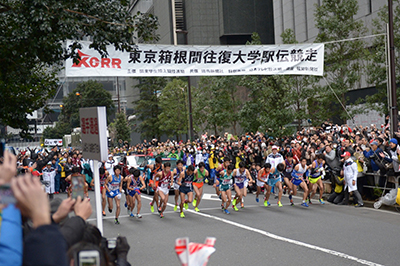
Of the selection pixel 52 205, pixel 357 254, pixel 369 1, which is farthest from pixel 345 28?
pixel 52 205

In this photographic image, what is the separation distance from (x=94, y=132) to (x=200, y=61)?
8.51 metres

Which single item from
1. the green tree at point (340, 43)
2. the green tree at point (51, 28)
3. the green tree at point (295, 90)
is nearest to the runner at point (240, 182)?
the green tree at point (51, 28)

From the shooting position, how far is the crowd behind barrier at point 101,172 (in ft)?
6.84

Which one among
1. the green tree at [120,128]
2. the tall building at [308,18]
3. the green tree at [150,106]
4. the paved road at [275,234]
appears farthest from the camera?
the green tree at [120,128]

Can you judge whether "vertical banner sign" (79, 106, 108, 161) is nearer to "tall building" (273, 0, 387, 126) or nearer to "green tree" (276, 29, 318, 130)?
"green tree" (276, 29, 318, 130)

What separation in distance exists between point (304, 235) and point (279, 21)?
40.8 meters

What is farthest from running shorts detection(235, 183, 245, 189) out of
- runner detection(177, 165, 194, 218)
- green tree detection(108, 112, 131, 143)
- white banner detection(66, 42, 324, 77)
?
green tree detection(108, 112, 131, 143)

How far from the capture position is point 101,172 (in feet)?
48.5

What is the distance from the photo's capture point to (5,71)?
8.96m

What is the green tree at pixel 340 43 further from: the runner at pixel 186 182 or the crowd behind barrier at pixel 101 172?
the runner at pixel 186 182

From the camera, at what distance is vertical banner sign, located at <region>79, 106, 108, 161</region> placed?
7430 millimetres

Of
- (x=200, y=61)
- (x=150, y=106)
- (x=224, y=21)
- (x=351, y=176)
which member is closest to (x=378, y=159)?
(x=351, y=176)

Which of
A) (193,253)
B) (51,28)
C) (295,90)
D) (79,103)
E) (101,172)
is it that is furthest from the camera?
(79,103)

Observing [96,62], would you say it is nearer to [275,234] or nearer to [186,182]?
[186,182]
